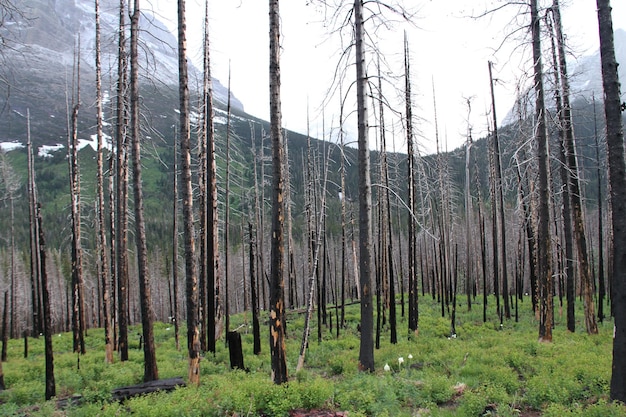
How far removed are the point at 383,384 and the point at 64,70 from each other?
1646 inches

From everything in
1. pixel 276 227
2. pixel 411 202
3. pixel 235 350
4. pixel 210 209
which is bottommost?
pixel 235 350

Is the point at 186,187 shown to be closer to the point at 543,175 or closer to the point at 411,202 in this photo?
the point at 411,202

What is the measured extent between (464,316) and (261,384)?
1821 cm

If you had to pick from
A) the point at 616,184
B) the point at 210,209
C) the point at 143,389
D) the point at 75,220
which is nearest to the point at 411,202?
the point at 210,209

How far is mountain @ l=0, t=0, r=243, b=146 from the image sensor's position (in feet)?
22.9

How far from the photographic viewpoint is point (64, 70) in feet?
120

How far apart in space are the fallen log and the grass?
0.27 m

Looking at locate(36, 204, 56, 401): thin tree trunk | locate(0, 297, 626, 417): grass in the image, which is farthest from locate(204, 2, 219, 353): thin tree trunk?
locate(36, 204, 56, 401): thin tree trunk

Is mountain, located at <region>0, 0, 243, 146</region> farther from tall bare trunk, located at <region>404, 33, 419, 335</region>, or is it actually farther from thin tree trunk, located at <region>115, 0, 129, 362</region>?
tall bare trunk, located at <region>404, 33, 419, 335</region>

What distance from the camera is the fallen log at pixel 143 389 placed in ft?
27.0

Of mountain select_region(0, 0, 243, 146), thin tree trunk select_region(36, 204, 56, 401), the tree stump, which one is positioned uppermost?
mountain select_region(0, 0, 243, 146)

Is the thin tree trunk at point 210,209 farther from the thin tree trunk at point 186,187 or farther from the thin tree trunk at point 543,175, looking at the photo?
the thin tree trunk at point 543,175

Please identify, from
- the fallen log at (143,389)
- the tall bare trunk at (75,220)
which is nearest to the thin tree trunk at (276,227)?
the fallen log at (143,389)

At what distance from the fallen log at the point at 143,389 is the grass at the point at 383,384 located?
0.27m
